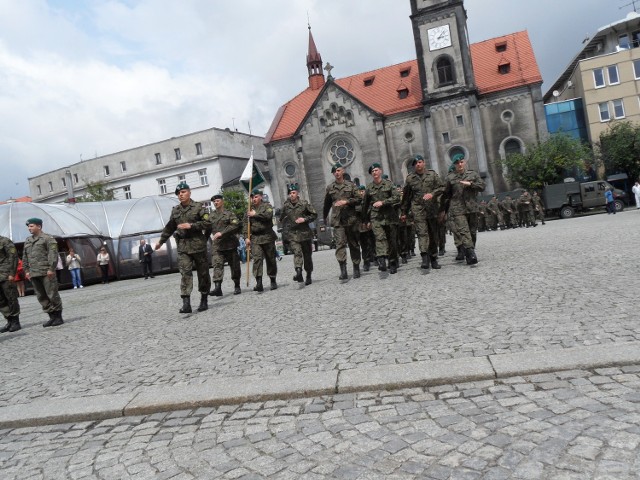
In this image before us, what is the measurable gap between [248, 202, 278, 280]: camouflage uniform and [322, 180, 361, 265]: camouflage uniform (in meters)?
1.21

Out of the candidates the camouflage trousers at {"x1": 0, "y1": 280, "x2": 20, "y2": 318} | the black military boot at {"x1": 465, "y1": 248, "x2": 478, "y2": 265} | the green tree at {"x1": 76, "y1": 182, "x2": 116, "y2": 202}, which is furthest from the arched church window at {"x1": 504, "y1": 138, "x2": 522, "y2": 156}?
the camouflage trousers at {"x1": 0, "y1": 280, "x2": 20, "y2": 318}

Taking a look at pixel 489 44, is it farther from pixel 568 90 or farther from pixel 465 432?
pixel 465 432

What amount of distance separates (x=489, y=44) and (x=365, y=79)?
1184cm

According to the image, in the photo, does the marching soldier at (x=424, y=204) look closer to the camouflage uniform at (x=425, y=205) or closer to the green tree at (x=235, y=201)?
the camouflage uniform at (x=425, y=205)

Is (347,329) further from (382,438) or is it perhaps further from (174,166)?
(174,166)

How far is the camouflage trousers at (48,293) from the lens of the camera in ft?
34.2

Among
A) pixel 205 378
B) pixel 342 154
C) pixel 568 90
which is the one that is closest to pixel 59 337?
pixel 205 378

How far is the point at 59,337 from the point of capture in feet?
28.8

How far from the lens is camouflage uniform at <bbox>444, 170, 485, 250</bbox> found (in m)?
10.8

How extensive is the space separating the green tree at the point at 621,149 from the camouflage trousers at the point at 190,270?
43591mm

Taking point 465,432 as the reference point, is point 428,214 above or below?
above

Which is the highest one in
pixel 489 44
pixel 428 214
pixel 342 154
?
pixel 489 44

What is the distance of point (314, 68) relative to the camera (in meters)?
60.0

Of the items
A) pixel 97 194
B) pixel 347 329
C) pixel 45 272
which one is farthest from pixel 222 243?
pixel 97 194
